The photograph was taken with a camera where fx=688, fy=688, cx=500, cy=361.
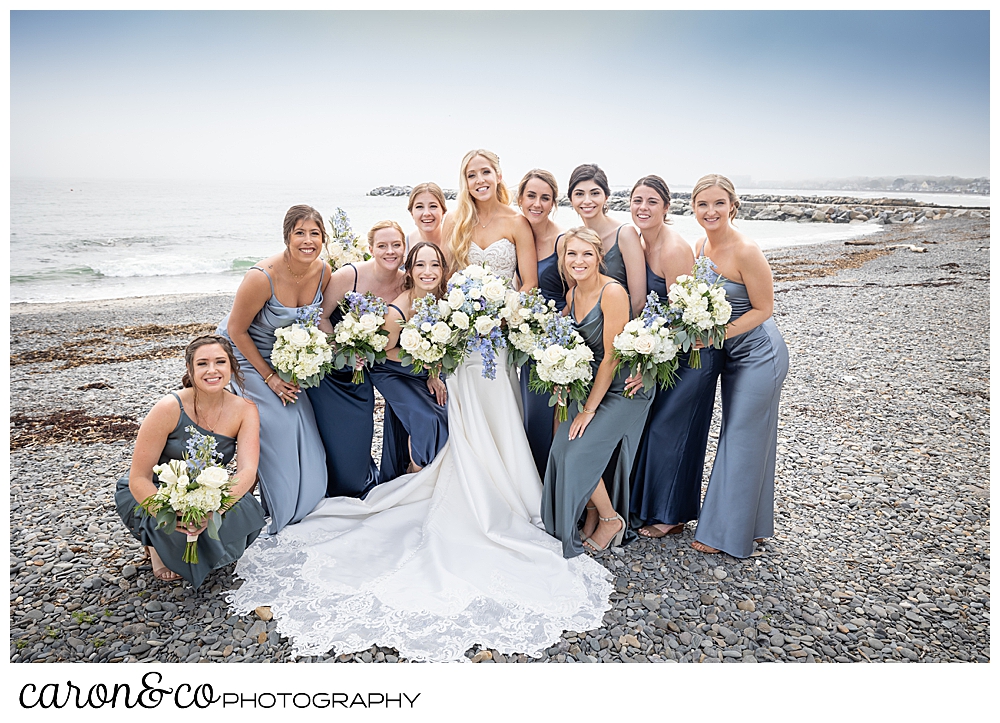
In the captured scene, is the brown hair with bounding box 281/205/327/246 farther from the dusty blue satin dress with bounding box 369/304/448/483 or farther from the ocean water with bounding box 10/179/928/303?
the ocean water with bounding box 10/179/928/303

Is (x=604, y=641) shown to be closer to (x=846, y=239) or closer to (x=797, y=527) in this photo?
(x=797, y=527)

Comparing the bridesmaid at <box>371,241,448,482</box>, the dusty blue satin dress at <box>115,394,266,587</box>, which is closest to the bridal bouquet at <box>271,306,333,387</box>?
the bridesmaid at <box>371,241,448,482</box>

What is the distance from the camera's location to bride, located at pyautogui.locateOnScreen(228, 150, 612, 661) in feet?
11.3

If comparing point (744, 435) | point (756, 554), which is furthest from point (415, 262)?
point (756, 554)

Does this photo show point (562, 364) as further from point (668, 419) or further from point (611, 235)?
point (611, 235)

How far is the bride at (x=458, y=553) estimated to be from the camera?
3449 mm

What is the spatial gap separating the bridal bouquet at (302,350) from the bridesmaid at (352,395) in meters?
0.16

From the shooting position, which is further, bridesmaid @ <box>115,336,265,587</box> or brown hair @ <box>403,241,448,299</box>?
brown hair @ <box>403,241,448,299</box>

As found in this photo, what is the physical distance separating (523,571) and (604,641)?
0.62 m

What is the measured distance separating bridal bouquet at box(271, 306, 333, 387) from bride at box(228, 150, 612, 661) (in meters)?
0.82

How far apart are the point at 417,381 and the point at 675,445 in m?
1.67

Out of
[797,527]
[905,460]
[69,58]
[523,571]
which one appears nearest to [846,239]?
[905,460]

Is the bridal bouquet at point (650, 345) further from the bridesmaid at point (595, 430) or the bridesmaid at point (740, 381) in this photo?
the bridesmaid at point (740, 381)

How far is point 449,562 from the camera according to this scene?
3896 millimetres
